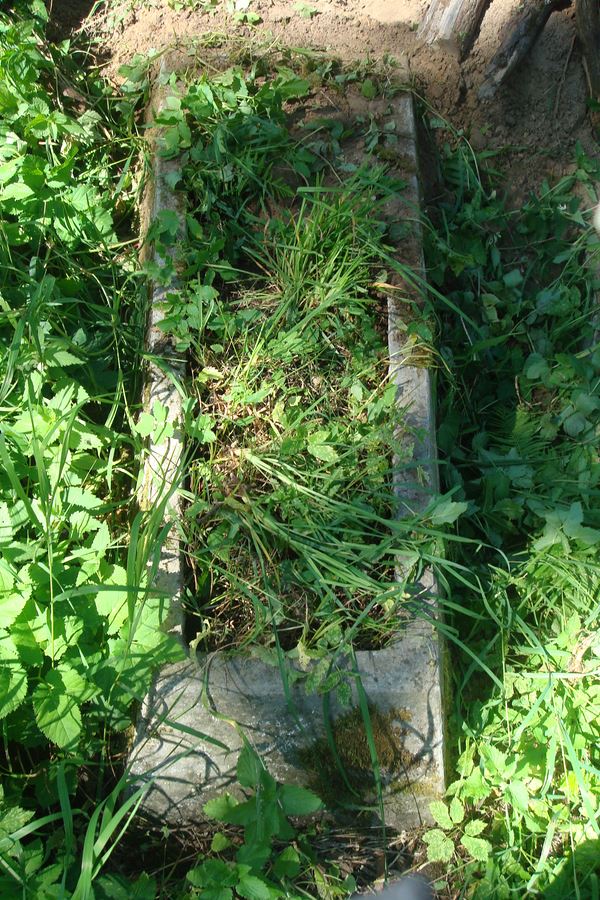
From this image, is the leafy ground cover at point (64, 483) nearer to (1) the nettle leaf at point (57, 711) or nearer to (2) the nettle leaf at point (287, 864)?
(1) the nettle leaf at point (57, 711)

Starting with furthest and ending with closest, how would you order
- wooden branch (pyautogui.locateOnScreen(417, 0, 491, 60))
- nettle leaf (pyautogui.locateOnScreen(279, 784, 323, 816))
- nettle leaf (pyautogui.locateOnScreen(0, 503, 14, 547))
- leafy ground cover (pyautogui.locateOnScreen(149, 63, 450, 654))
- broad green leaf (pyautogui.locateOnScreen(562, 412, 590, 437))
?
wooden branch (pyautogui.locateOnScreen(417, 0, 491, 60))
broad green leaf (pyautogui.locateOnScreen(562, 412, 590, 437))
leafy ground cover (pyautogui.locateOnScreen(149, 63, 450, 654))
nettle leaf (pyautogui.locateOnScreen(0, 503, 14, 547))
nettle leaf (pyautogui.locateOnScreen(279, 784, 323, 816))

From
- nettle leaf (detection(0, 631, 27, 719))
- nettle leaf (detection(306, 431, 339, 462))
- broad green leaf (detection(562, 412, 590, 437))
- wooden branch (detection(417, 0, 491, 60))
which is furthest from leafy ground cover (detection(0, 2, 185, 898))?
broad green leaf (detection(562, 412, 590, 437))

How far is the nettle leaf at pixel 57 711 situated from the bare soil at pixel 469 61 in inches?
97.2

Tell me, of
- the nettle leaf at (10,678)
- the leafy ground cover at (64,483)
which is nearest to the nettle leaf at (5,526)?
the leafy ground cover at (64,483)

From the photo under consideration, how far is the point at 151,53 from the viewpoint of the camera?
3.23 m

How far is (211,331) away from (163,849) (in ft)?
4.95

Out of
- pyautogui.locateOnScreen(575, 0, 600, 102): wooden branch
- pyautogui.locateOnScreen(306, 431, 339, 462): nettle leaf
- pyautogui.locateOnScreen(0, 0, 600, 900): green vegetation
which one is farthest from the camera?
pyautogui.locateOnScreen(575, 0, 600, 102): wooden branch

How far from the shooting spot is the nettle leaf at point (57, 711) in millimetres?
1879

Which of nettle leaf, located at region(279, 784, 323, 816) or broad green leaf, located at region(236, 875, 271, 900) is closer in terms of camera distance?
broad green leaf, located at region(236, 875, 271, 900)

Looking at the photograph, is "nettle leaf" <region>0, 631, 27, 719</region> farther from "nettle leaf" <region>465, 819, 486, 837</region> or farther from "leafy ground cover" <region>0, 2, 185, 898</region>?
"nettle leaf" <region>465, 819, 486, 837</region>

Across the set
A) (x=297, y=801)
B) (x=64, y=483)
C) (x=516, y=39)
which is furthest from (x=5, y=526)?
(x=516, y=39)

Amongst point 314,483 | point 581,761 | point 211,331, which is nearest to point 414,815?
point 581,761

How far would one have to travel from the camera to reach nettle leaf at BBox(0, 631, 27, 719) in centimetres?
184

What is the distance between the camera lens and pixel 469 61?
10.7 ft
